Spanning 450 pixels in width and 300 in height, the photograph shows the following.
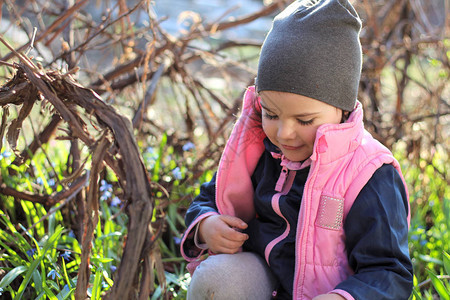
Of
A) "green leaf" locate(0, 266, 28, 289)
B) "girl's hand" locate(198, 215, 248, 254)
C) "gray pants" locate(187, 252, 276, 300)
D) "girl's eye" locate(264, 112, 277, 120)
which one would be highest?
"girl's eye" locate(264, 112, 277, 120)

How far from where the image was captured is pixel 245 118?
1751 mm

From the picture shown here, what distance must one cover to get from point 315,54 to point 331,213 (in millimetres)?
425

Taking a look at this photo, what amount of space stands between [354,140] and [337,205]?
191 mm

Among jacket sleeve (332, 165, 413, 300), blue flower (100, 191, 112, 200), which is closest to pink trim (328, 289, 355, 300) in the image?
jacket sleeve (332, 165, 413, 300)

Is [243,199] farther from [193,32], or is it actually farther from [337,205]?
[193,32]

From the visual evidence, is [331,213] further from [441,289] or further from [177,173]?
[177,173]

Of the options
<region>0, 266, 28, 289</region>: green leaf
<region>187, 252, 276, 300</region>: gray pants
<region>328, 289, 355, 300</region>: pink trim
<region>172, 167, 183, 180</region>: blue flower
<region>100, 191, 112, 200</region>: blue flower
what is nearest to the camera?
<region>328, 289, 355, 300</region>: pink trim

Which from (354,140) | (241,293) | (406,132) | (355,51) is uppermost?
(355,51)

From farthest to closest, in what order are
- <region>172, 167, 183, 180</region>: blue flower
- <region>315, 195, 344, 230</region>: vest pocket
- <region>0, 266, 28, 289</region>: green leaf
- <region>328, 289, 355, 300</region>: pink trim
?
<region>172, 167, 183, 180</region>: blue flower, <region>0, 266, 28, 289</region>: green leaf, <region>315, 195, 344, 230</region>: vest pocket, <region>328, 289, 355, 300</region>: pink trim

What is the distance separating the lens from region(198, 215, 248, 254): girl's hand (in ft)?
5.31

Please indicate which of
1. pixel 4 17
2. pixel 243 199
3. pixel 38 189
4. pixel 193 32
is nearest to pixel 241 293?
pixel 243 199

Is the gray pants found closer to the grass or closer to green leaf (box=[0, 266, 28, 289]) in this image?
the grass

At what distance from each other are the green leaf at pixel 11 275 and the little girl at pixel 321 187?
0.58m

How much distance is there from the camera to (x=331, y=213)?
1.43 m
